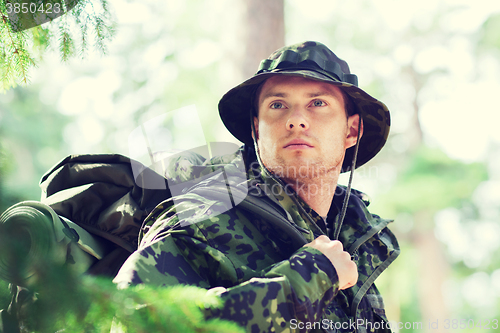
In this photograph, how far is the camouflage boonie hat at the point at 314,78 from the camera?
2914mm

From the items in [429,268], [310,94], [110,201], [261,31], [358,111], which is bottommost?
[429,268]

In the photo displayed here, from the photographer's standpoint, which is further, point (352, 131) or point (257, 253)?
point (352, 131)

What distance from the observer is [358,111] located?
11.0ft

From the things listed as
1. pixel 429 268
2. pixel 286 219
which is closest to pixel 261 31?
pixel 286 219

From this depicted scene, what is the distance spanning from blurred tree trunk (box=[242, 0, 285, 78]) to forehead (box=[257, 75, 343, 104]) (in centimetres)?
272

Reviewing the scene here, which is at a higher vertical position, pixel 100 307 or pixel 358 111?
pixel 358 111

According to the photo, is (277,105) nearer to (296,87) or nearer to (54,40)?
(296,87)

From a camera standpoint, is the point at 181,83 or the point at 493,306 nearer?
the point at 181,83

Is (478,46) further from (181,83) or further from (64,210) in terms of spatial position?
(64,210)

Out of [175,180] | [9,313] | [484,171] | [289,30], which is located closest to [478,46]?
[484,171]

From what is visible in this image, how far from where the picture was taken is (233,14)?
6.16m

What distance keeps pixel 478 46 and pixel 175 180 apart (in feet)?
67.0

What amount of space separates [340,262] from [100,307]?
137cm

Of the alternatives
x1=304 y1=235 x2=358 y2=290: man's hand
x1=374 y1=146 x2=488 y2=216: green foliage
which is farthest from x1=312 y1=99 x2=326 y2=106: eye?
x1=374 y1=146 x2=488 y2=216: green foliage
